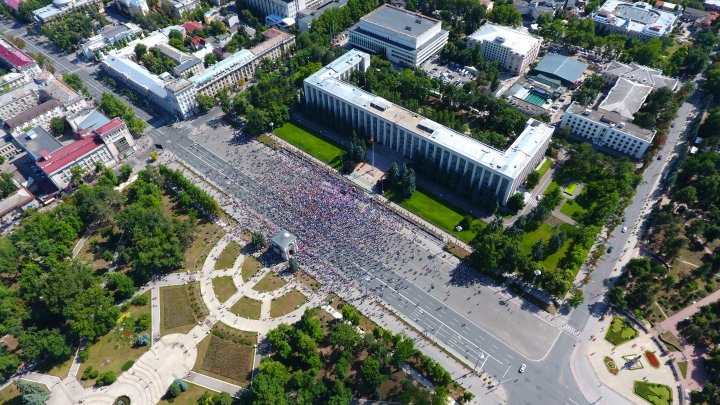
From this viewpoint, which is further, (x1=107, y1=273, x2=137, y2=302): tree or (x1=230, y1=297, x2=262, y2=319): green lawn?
(x1=107, y1=273, x2=137, y2=302): tree

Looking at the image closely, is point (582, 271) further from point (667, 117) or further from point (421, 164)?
point (667, 117)

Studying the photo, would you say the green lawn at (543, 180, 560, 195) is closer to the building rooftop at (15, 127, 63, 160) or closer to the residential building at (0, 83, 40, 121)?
the building rooftop at (15, 127, 63, 160)

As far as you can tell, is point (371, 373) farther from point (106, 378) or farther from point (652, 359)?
point (652, 359)

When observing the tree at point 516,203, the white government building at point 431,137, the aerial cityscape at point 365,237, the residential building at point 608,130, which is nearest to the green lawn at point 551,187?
the aerial cityscape at point 365,237

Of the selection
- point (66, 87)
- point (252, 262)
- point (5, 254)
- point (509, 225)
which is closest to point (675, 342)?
point (509, 225)

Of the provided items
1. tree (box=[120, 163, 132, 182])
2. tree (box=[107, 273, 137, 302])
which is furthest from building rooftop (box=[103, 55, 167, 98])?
tree (box=[107, 273, 137, 302])

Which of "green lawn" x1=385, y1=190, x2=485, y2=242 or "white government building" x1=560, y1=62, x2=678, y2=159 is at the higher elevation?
"white government building" x1=560, y1=62, x2=678, y2=159

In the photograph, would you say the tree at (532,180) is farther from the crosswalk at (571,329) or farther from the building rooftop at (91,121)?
→ the building rooftop at (91,121)
